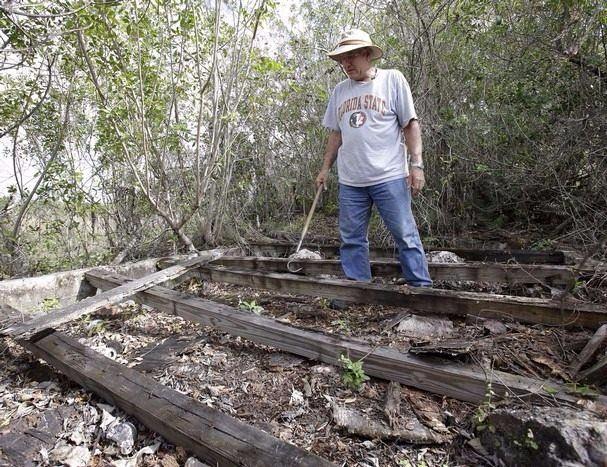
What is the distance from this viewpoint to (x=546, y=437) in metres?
1.19

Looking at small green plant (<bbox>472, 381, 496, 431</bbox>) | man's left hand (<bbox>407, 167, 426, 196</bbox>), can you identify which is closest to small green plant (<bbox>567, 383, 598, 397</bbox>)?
small green plant (<bbox>472, 381, 496, 431</bbox>)

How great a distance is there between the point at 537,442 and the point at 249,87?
15.6 feet

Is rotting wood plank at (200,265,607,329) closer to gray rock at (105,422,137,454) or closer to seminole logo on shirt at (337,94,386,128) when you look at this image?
seminole logo on shirt at (337,94,386,128)

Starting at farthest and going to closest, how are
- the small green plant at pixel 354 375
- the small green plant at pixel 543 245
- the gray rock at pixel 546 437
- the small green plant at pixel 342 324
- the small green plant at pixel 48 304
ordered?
the small green plant at pixel 543 245, the small green plant at pixel 48 304, the small green plant at pixel 342 324, the small green plant at pixel 354 375, the gray rock at pixel 546 437

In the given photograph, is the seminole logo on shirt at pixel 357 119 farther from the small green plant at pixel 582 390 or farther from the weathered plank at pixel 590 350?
the small green plant at pixel 582 390

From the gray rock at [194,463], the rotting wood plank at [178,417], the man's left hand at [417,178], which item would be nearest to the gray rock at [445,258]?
the man's left hand at [417,178]

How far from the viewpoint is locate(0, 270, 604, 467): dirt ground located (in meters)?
1.52

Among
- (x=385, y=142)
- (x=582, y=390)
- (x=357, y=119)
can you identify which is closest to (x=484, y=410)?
(x=582, y=390)

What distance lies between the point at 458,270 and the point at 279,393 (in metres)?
1.84

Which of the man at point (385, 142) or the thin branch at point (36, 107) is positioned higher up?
the thin branch at point (36, 107)

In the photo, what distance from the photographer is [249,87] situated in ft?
15.8

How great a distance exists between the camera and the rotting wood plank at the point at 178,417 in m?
1.34

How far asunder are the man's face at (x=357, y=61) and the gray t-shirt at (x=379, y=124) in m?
0.08

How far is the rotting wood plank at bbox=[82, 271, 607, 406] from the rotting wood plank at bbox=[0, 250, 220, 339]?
1.19ft
